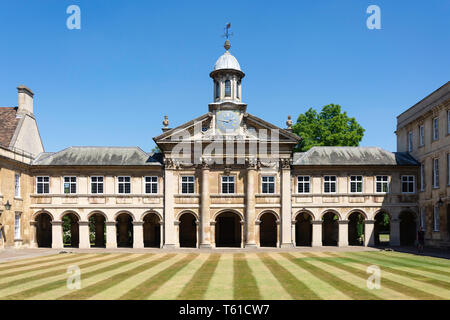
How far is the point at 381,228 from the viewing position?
73.2 metres

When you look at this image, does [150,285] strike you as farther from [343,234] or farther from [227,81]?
[227,81]

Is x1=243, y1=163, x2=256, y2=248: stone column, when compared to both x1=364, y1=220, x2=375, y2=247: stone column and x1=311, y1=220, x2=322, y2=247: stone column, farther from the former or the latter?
x1=364, y1=220, x2=375, y2=247: stone column

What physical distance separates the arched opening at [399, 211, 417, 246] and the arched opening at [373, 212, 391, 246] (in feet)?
5.72

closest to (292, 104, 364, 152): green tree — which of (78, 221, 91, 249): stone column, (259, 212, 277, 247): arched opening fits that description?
(259, 212, 277, 247): arched opening

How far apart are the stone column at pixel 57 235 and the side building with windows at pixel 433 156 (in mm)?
32281

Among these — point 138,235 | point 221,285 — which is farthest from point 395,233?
point 221,285

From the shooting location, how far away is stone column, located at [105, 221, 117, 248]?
127 ft

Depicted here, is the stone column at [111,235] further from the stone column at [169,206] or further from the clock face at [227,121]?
the clock face at [227,121]

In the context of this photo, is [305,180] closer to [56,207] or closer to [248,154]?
[248,154]

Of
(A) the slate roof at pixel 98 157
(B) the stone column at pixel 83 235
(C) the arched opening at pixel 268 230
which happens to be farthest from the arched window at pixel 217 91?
(B) the stone column at pixel 83 235

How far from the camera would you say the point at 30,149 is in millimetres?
40531

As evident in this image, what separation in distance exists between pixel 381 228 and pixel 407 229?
110 feet
